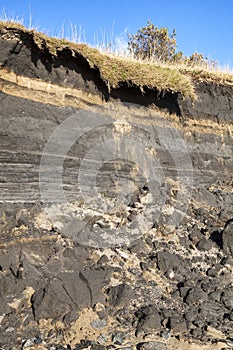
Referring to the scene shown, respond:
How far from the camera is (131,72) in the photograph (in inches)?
209

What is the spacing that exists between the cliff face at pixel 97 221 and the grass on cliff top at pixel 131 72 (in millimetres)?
74

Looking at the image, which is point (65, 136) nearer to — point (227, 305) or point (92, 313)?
point (92, 313)

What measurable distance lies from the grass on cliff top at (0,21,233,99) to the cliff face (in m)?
0.07

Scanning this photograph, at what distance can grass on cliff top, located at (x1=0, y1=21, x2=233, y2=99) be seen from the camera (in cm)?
434

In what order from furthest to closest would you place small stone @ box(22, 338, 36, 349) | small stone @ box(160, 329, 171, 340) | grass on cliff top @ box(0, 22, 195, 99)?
grass on cliff top @ box(0, 22, 195, 99) → small stone @ box(160, 329, 171, 340) → small stone @ box(22, 338, 36, 349)

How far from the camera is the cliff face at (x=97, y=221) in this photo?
3.39 metres

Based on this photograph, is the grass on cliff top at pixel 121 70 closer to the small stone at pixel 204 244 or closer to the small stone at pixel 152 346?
the small stone at pixel 204 244

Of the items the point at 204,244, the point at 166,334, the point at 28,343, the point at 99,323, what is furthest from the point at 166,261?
the point at 28,343

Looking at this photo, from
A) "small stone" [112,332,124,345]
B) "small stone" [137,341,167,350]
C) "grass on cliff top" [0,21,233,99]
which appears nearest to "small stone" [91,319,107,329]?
"small stone" [112,332,124,345]

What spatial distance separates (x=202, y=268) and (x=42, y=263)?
1.95 meters

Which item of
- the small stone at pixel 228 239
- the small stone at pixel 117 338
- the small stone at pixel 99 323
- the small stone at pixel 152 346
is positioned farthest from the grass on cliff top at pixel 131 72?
the small stone at pixel 152 346

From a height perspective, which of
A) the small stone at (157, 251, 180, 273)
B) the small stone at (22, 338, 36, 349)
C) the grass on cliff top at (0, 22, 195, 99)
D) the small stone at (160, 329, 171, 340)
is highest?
the grass on cliff top at (0, 22, 195, 99)

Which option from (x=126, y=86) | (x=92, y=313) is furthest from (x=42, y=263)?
(x=126, y=86)

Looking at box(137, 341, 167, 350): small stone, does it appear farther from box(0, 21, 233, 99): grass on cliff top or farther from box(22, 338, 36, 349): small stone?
box(0, 21, 233, 99): grass on cliff top
